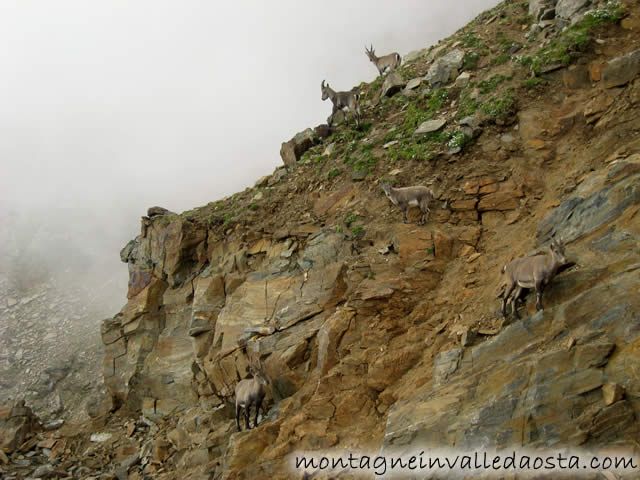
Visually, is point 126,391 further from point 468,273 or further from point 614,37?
point 614,37

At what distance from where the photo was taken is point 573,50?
643 inches

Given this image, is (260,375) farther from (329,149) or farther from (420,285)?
(329,149)

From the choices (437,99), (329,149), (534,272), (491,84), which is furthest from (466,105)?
(534,272)

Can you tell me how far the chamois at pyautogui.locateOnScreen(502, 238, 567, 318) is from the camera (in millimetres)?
8883


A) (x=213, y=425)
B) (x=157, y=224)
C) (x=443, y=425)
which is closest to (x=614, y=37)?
(x=443, y=425)

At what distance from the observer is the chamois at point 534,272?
350 inches

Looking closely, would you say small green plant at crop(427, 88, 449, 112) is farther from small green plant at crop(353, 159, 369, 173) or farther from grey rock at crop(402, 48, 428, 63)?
grey rock at crop(402, 48, 428, 63)

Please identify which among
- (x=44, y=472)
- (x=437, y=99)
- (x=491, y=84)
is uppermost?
(x=437, y=99)

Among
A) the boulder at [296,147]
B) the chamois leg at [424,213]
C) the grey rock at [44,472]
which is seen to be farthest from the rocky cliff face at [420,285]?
the grey rock at [44,472]

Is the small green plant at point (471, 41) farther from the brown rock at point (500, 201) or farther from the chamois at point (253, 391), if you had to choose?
the chamois at point (253, 391)

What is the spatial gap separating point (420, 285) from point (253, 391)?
611 centimetres

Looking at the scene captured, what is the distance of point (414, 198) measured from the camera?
1478 cm

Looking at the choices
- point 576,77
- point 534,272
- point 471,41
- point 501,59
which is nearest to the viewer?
point 534,272

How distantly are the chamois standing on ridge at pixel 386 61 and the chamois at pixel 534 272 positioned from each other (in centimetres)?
2309
